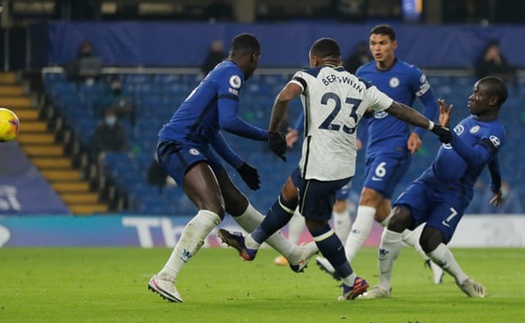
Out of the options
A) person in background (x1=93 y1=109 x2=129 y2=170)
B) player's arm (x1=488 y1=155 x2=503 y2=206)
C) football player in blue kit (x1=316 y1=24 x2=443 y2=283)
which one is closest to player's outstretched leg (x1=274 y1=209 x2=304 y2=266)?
football player in blue kit (x1=316 y1=24 x2=443 y2=283)

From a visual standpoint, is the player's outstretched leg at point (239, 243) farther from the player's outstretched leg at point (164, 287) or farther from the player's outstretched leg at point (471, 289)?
the player's outstretched leg at point (471, 289)

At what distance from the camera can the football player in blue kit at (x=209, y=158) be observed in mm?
11328

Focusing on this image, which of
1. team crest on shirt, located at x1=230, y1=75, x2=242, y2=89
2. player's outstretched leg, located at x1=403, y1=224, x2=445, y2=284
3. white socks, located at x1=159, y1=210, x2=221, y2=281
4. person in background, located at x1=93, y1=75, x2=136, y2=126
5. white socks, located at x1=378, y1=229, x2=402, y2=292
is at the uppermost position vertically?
team crest on shirt, located at x1=230, y1=75, x2=242, y2=89

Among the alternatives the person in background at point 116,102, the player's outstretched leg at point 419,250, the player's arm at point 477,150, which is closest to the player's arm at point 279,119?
the player's arm at point 477,150

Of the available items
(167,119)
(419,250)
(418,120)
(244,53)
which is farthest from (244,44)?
(167,119)

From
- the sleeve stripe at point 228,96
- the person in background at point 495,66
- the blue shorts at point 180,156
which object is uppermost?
the sleeve stripe at point 228,96

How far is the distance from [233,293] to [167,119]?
15452 millimetres

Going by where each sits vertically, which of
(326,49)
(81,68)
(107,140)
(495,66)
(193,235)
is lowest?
(107,140)

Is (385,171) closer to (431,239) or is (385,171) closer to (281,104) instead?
(431,239)

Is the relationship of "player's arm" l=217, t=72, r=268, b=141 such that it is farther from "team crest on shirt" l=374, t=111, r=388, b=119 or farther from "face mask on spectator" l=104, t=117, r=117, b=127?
"face mask on spectator" l=104, t=117, r=117, b=127

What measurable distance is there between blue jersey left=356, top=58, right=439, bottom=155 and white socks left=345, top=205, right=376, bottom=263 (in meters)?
0.67

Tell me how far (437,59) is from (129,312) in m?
20.1

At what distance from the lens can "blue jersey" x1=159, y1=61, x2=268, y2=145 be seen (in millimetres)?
11281

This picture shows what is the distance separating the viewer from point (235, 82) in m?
11.5
